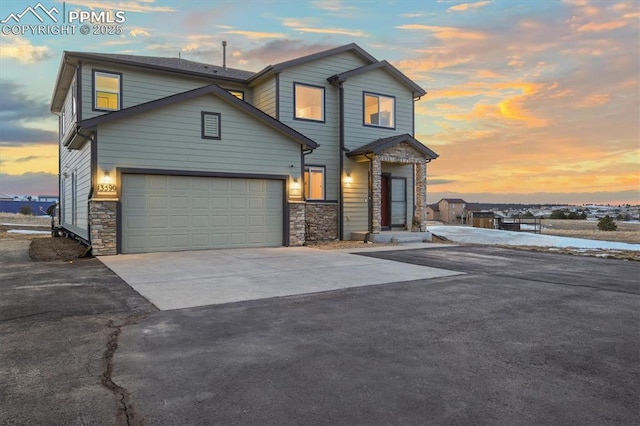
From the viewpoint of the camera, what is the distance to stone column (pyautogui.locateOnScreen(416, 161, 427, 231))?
16.7 meters

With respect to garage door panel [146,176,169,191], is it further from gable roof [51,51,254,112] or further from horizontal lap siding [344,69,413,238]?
horizontal lap siding [344,69,413,238]

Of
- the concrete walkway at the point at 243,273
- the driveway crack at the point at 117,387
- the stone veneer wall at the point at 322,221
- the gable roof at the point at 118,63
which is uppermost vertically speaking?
the gable roof at the point at 118,63

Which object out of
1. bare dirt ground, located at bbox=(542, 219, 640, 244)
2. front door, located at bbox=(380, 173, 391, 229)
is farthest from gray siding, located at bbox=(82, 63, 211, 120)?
bare dirt ground, located at bbox=(542, 219, 640, 244)

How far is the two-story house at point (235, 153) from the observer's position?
11.5m

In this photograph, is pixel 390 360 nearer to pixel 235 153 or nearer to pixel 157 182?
pixel 157 182

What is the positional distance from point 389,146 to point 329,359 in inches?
507

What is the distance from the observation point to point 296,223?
14.0 meters

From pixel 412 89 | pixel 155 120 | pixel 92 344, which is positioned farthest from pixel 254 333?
pixel 412 89

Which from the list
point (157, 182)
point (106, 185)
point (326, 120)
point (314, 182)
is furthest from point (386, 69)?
point (106, 185)

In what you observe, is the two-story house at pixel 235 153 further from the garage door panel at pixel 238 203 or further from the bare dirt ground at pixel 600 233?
the bare dirt ground at pixel 600 233

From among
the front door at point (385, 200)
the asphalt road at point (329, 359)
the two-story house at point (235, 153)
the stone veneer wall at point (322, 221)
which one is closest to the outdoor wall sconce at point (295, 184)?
the two-story house at point (235, 153)

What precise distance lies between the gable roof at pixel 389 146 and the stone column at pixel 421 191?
0.45m

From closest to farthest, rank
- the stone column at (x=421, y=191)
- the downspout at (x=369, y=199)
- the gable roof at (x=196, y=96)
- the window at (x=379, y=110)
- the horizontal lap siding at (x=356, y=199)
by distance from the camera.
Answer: the gable roof at (x=196, y=96), the downspout at (x=369, y=199), the horizontal lap siding at (x=356, y=199), the stone column at (x=421, y=191), the window at (x=379, y=110)

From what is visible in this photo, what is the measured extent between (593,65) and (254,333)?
18.9m
